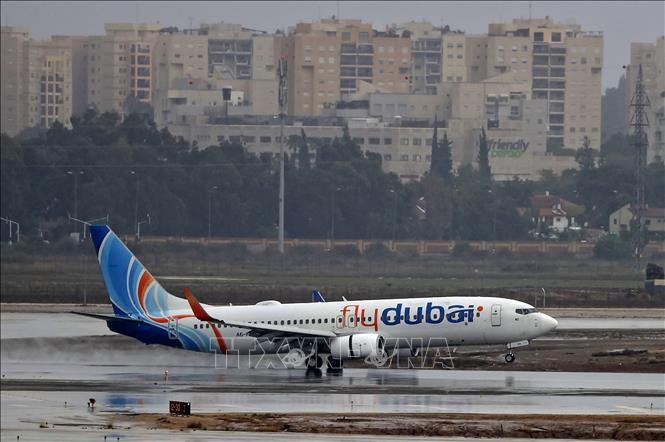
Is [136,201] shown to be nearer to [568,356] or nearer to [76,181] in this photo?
[76,181]

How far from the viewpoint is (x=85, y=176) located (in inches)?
7431

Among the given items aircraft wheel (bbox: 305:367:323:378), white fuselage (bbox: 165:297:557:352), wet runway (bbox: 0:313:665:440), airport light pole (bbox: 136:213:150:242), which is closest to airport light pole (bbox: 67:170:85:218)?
airport light pole (bbox: 136:213:150:242)

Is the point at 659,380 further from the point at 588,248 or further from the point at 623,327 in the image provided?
the point at 588,248

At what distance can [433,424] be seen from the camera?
4584 centimetres

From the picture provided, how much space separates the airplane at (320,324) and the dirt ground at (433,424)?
14487mm

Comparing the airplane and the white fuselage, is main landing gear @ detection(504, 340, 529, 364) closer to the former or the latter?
the airplane

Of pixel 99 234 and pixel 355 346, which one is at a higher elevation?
pixel 99 234

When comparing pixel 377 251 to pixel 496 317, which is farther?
pixel 377 251

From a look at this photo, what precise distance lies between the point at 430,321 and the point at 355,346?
3123 millimetres

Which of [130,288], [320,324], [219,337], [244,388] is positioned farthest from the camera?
[130,288]

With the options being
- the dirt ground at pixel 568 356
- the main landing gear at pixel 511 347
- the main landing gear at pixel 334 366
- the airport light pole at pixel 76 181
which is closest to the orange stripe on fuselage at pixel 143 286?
the main landing gear at pixel 334 366

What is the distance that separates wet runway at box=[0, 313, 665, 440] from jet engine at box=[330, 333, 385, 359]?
801mm

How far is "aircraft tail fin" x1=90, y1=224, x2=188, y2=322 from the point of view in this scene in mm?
65812

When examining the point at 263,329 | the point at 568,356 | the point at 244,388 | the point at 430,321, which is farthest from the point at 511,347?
the point at 244,388
